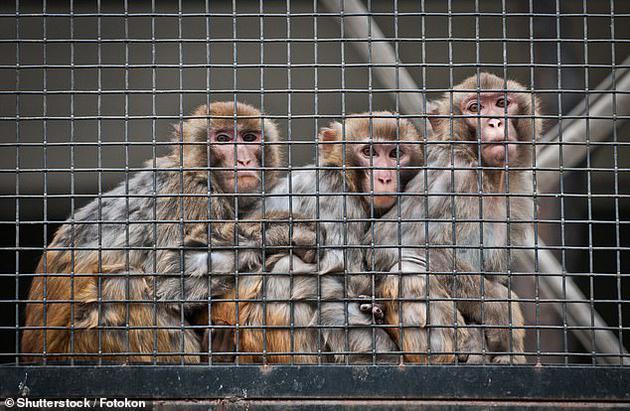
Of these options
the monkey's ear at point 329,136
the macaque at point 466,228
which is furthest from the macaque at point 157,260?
the macaque at point 466,228

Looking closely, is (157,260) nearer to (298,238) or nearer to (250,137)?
(298,238)

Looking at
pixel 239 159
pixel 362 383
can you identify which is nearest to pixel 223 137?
pixel 239 159

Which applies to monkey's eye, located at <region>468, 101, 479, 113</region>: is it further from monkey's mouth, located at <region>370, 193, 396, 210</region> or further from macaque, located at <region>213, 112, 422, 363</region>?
monkey's mouth, located at <region>370, 193, 396, 210</region>

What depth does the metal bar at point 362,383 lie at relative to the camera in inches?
165

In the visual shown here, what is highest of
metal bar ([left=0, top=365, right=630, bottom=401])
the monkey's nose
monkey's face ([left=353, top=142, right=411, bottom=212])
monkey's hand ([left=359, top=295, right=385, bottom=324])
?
the monkey's nose

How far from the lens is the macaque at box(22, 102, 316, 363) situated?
202 inches

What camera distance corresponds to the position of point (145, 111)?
8.98 meters

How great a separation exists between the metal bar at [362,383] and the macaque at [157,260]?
60 cm

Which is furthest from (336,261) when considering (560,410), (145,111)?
(145,111)

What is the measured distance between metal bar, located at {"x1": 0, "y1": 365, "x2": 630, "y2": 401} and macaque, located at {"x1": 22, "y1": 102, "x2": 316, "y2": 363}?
1.96 ft

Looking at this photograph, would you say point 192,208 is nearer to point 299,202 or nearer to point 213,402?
point 299,202

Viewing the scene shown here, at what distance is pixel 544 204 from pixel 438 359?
2304 mm

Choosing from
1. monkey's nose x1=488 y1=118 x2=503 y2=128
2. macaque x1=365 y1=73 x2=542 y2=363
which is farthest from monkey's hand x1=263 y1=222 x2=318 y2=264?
monkey's nose x1=488 y1=118 x2=503 y2=128

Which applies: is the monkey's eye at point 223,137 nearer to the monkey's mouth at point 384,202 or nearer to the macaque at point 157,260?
the macaque at point 157,260
